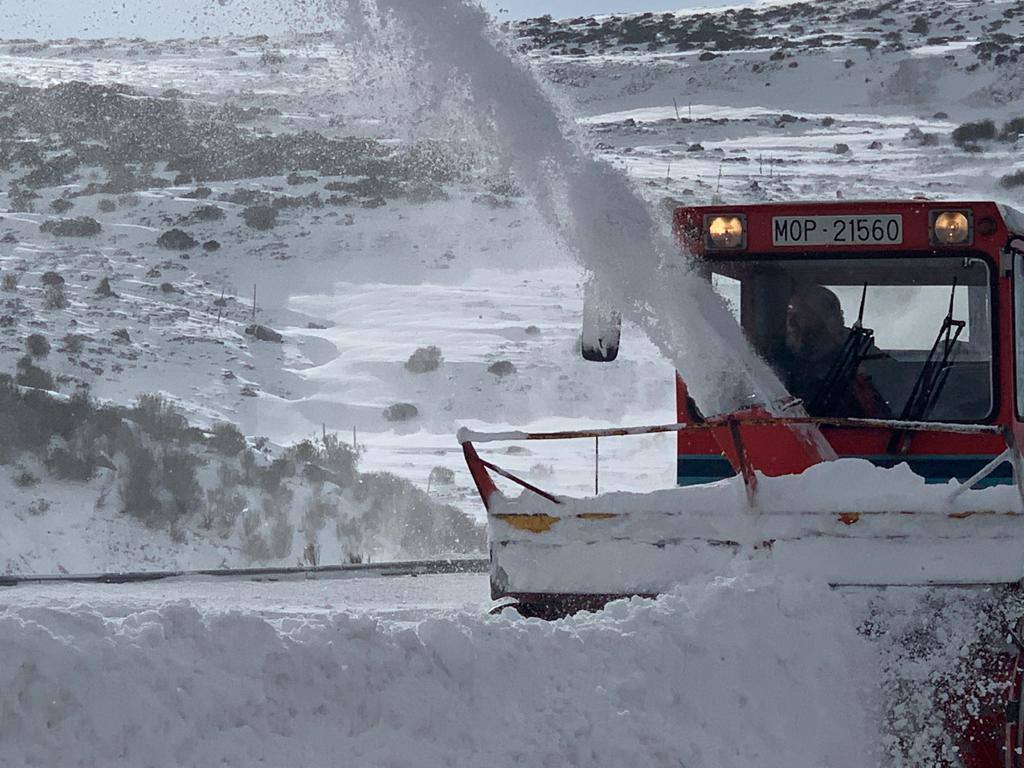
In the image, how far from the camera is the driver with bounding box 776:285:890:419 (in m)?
7.52

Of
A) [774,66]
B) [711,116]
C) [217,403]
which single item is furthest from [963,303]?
[774,66]

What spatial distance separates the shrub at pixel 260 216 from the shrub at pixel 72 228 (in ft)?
11.5

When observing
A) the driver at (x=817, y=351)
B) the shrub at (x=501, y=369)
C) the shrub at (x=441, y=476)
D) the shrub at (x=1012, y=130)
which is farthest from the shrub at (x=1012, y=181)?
the driver at (x=817, y=351)

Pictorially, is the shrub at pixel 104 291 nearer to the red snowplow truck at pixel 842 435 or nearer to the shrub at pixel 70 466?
the shrub at pixel 70 466

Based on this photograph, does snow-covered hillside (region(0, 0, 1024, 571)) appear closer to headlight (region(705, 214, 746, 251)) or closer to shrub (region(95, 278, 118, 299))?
shrub (region(95, 278, 118, 299))

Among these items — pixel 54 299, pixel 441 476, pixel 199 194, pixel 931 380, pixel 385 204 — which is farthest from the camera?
pixel 385 204

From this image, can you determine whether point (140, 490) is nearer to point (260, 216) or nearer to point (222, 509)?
point (222, 509)

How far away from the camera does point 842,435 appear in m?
7.54

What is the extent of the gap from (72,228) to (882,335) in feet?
102

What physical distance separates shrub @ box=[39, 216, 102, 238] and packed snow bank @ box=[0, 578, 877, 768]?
32.5 meters

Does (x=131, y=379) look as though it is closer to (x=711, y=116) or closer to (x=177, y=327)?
(x=177, y=327)

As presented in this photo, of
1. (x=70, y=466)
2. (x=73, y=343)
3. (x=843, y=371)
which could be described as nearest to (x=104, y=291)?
(x=73, y=343)

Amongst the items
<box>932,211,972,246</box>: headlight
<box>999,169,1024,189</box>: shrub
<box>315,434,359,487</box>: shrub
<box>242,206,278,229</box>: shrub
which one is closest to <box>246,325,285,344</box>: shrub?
<box>315,434,359,487</box>: shrub

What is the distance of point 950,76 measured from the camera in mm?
52438
